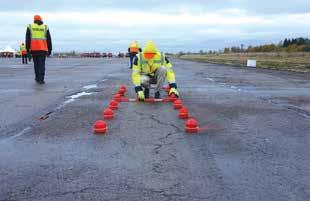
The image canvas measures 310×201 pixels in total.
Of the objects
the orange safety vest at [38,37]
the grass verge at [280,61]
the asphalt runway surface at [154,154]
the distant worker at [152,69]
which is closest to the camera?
the asphalt runway surface at [154,154]

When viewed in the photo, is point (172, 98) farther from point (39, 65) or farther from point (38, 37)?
point (38, 37)

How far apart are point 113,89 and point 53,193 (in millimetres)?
10880

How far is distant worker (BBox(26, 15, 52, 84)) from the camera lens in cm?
1752

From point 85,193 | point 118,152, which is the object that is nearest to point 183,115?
point 118,152

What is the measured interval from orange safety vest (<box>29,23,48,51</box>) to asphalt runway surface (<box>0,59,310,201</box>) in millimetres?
7027

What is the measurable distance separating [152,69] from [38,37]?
6.72 m

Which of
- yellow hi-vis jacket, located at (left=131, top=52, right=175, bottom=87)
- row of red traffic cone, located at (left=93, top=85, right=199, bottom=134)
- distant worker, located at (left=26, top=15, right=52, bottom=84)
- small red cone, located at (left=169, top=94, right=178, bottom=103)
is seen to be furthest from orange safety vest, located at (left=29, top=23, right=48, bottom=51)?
small red cone, located at (left=169, top=94, right=178, bottom=103)

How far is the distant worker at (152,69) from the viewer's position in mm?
12227

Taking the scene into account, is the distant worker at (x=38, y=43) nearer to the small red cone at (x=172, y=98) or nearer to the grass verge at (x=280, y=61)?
the small red cone at (x=172, y=98)

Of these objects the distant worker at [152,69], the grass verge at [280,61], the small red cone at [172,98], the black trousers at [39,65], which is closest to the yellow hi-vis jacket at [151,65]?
the distant worker at [152,69]

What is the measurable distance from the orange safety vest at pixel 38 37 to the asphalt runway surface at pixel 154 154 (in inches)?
277

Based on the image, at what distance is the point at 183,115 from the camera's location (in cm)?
889

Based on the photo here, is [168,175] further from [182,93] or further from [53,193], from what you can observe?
[182,93]

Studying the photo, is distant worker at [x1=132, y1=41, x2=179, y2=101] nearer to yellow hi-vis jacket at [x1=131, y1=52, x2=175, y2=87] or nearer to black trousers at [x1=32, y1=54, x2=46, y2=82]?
yellow hi-vis jacket at [x1=131, y1=52, x2=175, y2=87]
